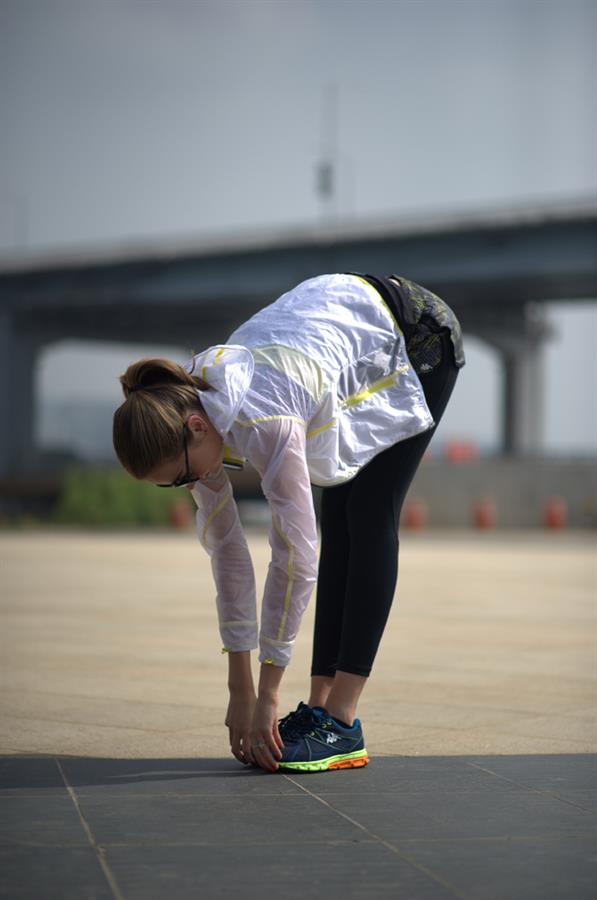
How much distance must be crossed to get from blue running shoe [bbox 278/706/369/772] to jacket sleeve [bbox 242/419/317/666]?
0.30m

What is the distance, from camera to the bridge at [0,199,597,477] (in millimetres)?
33625

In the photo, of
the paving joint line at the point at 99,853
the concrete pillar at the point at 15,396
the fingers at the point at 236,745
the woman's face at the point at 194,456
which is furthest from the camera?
the concrete pillar at the point at 15,396

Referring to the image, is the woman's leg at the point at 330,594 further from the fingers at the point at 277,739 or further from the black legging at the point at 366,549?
the fingers at the point at 277,739

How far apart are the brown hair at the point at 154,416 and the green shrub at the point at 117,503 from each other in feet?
74.6

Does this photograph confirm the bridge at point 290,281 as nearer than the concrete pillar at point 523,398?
Yes

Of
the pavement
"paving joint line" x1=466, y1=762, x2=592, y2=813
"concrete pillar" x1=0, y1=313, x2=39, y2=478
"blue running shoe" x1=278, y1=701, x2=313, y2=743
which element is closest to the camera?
the pavement

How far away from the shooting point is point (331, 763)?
363cm

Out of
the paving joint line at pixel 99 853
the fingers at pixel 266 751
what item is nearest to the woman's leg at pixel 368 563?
the fingers at pixel 266 751

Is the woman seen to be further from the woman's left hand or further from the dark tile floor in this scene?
the dark tile floor

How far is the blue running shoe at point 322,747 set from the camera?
11.9 feet

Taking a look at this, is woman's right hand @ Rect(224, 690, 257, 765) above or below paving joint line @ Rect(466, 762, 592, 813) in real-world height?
above

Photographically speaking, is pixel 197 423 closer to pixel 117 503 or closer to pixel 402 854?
pixel 402 854

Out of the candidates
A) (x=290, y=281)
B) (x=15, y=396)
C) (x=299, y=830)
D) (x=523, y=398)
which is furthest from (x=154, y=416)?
(x=523, y=398)

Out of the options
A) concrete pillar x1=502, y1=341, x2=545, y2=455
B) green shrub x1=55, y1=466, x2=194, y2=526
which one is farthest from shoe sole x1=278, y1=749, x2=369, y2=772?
concrete pillar x1=502, y1=341, x2=545, y2=455
